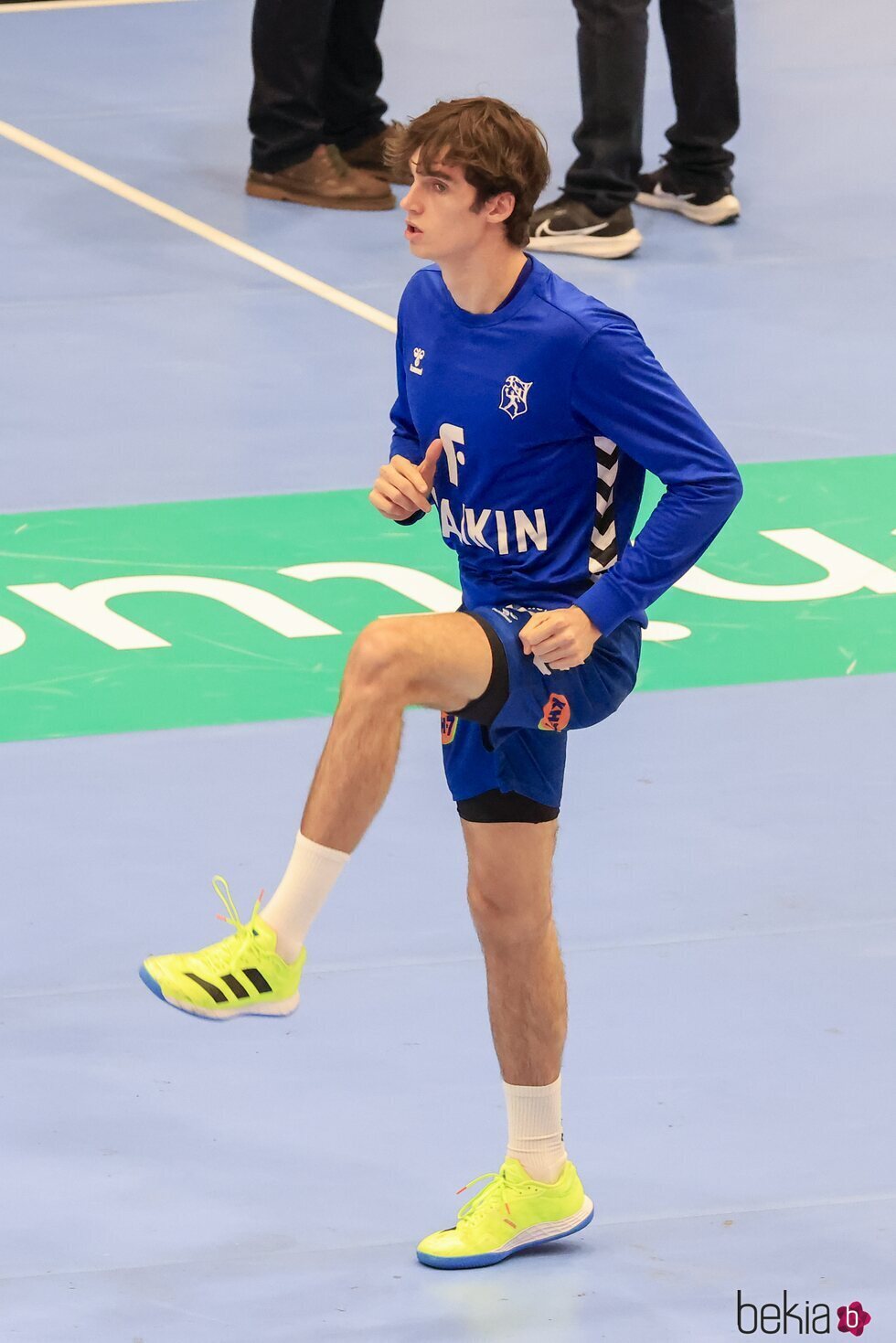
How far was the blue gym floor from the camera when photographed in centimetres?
377

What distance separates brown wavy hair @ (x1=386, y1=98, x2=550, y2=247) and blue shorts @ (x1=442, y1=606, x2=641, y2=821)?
0.63 metres

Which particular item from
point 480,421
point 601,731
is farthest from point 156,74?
point 480,421

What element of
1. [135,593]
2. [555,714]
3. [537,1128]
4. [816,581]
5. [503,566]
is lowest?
[816,581]

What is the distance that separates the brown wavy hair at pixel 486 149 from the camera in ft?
11.5

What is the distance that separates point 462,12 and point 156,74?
2002 millimetres

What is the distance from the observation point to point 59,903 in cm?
491

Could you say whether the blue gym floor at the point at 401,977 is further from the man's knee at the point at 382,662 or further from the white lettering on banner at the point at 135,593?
the man's knee at the point at 382,662

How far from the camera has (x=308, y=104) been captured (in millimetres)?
9430

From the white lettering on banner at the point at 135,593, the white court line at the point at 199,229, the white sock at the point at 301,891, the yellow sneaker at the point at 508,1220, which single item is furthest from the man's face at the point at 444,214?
the white court line at the point at 199,229

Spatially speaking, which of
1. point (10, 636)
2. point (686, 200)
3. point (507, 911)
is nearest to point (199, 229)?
point (686, 200)

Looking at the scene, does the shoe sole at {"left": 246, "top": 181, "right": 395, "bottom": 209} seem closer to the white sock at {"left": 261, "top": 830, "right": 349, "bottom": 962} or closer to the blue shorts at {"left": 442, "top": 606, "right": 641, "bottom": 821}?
the blue shorts at {"left": 442, "top": 606, "right": 641, "bottom": 821}

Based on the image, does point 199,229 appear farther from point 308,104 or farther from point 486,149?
point 486,149

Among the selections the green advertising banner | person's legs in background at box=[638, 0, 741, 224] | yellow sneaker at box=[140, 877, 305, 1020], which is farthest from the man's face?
person's legs in background at box=[638, 0, 741, 224]

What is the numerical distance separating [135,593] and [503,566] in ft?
9.46
